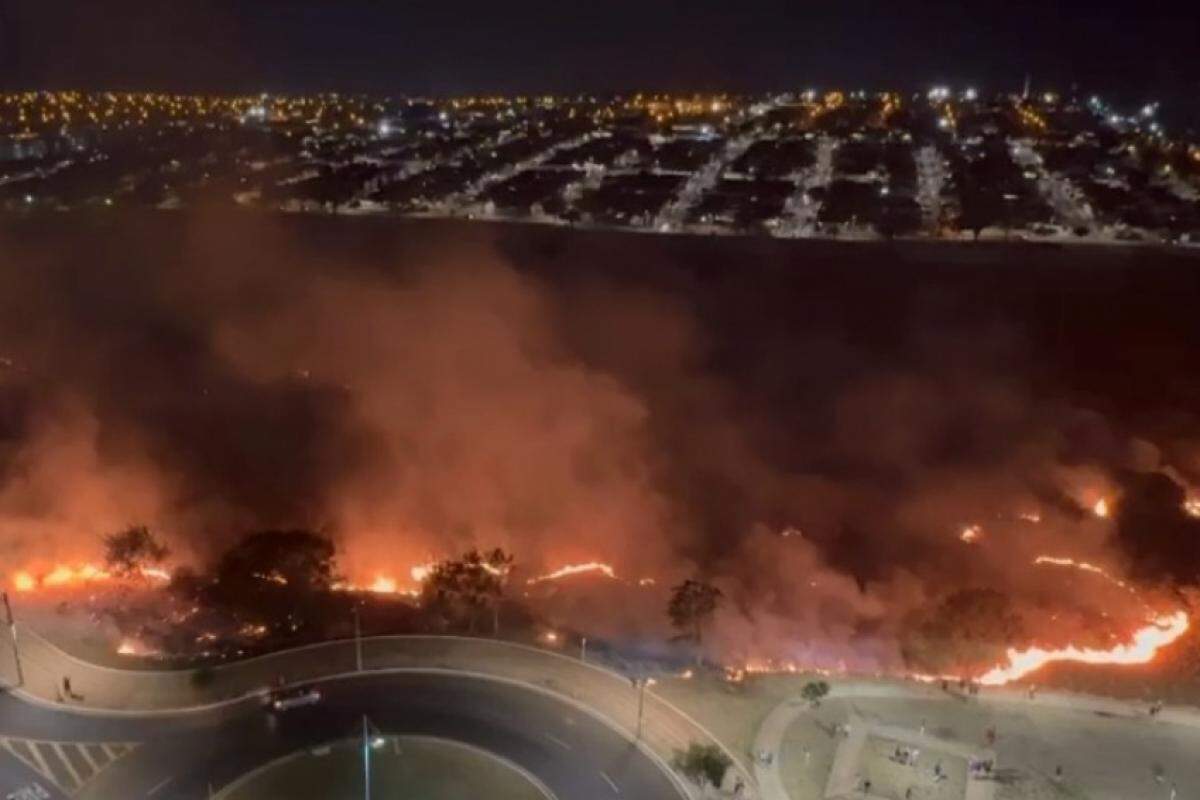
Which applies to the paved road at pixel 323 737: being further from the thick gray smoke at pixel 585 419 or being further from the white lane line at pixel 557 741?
the thick gray smoke at pixel 585 419

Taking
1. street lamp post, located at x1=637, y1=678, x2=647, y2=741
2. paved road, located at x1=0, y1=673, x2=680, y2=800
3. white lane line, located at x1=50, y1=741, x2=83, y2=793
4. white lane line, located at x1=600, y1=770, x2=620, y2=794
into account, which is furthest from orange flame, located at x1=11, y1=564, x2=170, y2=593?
white lane line, located at x1=600, y1=770, x2=620, y2=794

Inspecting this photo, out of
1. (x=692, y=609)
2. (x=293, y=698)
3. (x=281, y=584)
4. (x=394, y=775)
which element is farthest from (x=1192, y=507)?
(x=293, y=698)

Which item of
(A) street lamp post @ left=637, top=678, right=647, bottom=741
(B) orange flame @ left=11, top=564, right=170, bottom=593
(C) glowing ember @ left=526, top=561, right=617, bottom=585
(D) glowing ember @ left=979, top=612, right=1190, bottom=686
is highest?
(C) glowing ember @ left=526, top=561, right=617, bottom=585

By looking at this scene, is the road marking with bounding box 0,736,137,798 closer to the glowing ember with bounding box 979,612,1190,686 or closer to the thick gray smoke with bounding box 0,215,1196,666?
the thick gray smoke with bounding box 0,215,1196,666

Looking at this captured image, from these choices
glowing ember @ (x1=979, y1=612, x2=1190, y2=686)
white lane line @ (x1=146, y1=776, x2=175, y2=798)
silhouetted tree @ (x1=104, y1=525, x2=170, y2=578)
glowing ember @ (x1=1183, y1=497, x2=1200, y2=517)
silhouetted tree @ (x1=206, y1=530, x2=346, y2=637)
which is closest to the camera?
white lane line @ (x1=146, y1=776, x2=175, y2=798)

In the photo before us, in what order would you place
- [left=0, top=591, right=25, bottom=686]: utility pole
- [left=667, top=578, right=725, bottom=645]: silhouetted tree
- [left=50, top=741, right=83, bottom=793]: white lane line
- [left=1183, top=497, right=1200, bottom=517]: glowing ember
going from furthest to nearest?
[left=1183, top=497, right=1200, bottom=517]: glowing ember → [left=667, top=578, right=725, bottom=645]: silhouetted tree → [left=0, top=591, right=25, bottom=686]: utility pole → [left=50, top=741, right=83, bottom=793]: white lane line

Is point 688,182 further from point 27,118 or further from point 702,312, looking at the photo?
point 27,118

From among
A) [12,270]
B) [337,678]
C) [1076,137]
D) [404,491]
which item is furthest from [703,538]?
[1076,137]
